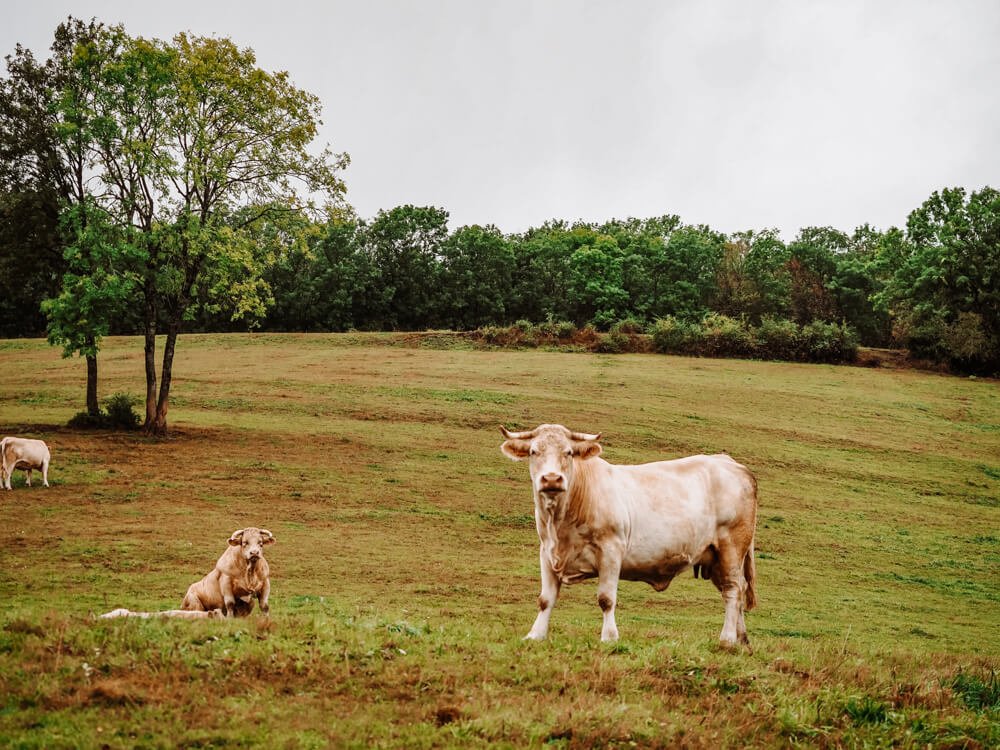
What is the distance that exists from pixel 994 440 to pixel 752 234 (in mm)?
65948

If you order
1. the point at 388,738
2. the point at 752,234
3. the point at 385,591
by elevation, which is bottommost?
the point at 385,591

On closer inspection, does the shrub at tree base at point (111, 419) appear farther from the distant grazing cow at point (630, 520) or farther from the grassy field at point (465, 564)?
the distant grazing cow at point (630, 520)

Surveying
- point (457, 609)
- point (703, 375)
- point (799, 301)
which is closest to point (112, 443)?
point (457, 609)

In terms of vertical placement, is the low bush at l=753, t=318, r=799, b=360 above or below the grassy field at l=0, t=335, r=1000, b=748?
above

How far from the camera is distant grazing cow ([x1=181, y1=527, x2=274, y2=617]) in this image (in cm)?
1277

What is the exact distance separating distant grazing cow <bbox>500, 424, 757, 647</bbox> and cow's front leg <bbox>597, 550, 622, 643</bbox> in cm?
1

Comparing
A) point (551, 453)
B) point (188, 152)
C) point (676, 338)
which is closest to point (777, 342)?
point (676, 338)

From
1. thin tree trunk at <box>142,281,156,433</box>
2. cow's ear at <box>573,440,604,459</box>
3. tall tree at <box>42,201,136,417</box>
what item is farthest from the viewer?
thin tree trunk at <box>142,281,156,433</box>

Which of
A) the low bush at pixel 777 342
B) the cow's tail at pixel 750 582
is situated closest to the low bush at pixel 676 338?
the low bush at pixel 777 342

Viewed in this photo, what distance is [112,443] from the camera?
3166cm

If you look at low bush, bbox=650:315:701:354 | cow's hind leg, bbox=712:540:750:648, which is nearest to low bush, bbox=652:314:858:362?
low bush, bbox=650:315:701:354

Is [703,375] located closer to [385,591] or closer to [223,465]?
[223,465]

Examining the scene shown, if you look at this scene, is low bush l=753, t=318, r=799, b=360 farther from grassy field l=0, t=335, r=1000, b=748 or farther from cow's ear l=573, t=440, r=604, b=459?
cow's ear l=573, t=440, r=604, b=459

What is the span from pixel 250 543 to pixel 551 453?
17.8ft
